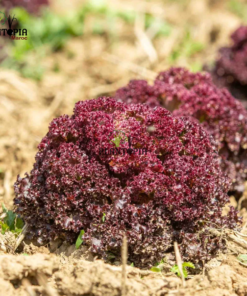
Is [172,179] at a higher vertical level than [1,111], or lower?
lower

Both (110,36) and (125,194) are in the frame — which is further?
(110,36)

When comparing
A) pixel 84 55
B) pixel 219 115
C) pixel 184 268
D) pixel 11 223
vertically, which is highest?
pixel 84 55

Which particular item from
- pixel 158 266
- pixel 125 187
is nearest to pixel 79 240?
pixel 125 187

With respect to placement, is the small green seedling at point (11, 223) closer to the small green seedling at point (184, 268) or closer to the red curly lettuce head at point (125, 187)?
the red curly lettuce head at point (125, 187)

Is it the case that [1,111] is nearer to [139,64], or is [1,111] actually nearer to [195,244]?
[139,64]

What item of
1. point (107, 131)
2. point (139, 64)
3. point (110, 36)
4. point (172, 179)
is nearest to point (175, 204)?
point (172, 179)

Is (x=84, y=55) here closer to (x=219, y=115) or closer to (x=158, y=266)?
(x=219, y=115)

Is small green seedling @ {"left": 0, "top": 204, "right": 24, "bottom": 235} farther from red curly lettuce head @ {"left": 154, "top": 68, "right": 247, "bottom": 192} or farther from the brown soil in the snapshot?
red curly lettuce head @ {"left": 154, "top": 68, "right": 247, "bottom": 192}
